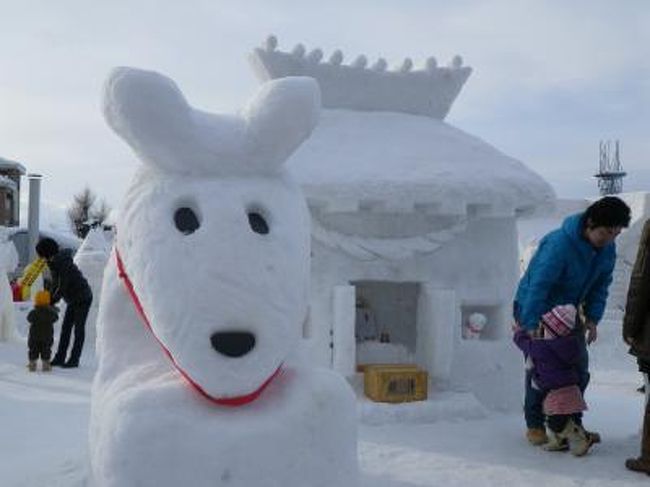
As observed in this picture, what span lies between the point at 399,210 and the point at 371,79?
1.64m

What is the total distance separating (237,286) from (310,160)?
3.37 meters

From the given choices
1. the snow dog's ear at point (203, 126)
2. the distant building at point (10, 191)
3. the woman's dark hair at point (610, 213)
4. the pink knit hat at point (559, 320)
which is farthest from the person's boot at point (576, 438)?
the distant building at point (10, 191)

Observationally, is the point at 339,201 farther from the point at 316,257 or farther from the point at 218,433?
→ the point at 218,433

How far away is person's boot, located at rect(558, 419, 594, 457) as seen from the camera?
4445 mm

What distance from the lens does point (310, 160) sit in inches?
224

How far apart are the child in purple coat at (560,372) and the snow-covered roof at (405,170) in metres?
1.43

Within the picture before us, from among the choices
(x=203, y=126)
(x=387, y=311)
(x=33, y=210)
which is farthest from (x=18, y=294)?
(x=203, y=126)

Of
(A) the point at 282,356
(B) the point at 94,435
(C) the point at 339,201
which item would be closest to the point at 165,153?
(A) the point at 282,356

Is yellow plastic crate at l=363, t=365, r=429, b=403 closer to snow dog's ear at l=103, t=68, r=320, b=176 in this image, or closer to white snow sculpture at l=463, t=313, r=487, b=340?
white snow sculpture at l=463, t=313, r=487, b=340

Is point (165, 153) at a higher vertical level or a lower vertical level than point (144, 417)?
higher

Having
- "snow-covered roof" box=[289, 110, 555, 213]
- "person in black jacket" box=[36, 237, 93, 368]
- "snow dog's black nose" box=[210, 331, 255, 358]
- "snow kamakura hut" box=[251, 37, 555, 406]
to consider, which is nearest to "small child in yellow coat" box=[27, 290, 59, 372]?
"person in black jacket" box=[36, 237, 93, 368]

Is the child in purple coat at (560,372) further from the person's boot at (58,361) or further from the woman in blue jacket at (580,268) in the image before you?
the person's boot at (58,361)

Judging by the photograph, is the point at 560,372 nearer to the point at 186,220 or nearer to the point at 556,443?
the point at 556,443

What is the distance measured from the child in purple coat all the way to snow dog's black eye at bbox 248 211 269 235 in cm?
231
